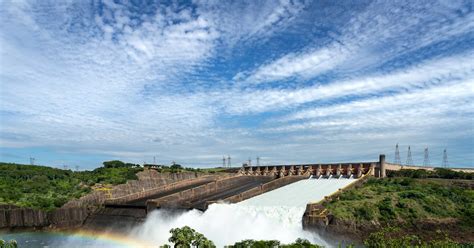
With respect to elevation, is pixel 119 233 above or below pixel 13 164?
below

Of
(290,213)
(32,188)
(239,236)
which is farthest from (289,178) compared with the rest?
(32,188)

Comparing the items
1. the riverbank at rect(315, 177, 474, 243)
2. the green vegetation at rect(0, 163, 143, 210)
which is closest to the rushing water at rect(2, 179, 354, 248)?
the riverbank at rect(315, 177, 474, 243)

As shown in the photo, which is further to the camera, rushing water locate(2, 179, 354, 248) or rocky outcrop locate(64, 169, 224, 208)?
rocky outcrop locate(64, 169, 224, 208)

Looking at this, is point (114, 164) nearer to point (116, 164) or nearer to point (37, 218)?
point (116, 164)

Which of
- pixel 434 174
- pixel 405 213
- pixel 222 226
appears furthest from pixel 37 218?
pixel 434 174

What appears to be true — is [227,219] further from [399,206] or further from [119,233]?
[399,206]

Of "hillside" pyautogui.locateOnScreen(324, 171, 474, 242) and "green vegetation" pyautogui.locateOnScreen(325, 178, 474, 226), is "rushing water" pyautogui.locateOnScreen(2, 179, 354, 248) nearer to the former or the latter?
"hillside" pyautogui.locateOnScreen(324, 171, 474, 242)

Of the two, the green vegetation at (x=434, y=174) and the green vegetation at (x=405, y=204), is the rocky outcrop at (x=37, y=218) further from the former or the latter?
the green vegetation at (x=434, y=174)
